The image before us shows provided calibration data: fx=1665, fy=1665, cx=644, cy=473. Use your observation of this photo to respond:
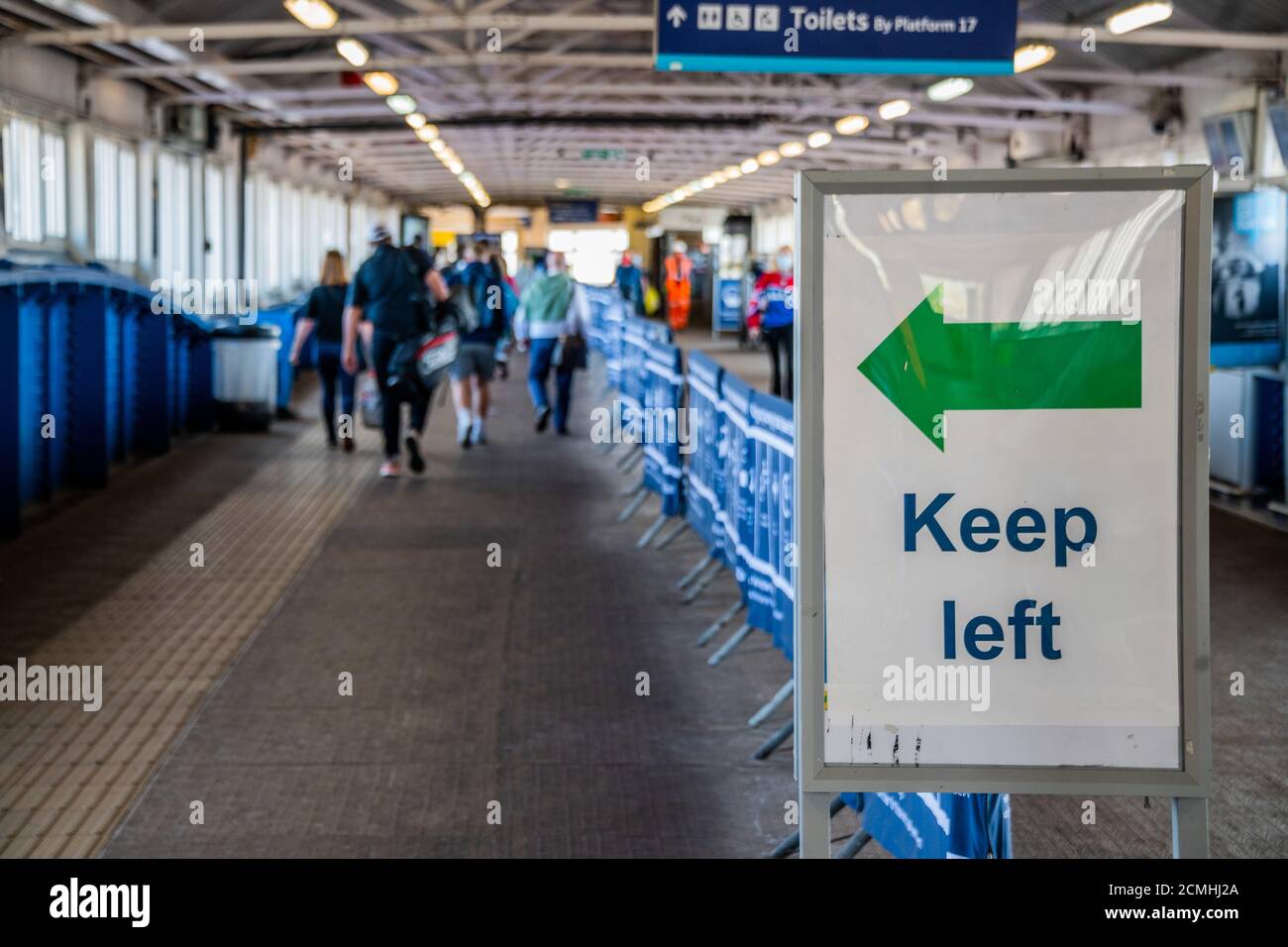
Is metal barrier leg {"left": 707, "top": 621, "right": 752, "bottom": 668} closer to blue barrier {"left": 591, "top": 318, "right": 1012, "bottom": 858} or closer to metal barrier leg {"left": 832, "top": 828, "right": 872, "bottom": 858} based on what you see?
blue barrier {"left": 591, "top": 318, "right": 1012, "bottom": 858}

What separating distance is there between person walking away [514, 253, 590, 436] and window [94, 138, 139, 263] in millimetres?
4725

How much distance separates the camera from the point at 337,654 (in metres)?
7.70

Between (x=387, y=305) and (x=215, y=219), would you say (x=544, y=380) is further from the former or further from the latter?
(x=215, y=219)

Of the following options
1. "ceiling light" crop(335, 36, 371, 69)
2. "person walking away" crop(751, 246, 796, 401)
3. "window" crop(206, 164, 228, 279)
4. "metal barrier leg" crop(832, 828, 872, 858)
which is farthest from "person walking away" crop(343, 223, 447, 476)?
"window" crop(206, 164, 228, 279)

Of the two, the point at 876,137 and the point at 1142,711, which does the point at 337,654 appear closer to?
the point at 1142,711

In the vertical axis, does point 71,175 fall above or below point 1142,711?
above

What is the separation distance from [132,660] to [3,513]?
360cm

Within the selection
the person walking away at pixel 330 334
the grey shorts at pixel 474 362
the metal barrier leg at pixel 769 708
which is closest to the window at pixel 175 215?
the person walking away at pixel 330 334

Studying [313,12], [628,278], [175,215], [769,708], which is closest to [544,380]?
[313,12]

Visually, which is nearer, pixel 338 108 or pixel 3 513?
pixel 3 513

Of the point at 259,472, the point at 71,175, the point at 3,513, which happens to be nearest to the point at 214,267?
Result: the point at 71,175

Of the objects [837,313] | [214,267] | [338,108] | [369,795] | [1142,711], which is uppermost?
[338,108]

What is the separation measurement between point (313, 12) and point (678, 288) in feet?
92.7
